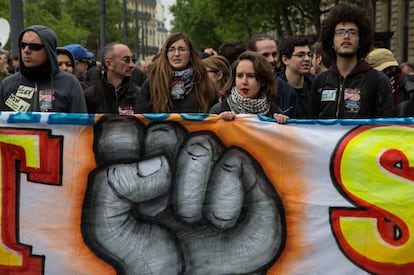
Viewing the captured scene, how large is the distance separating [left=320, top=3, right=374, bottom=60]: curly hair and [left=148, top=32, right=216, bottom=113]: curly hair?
970 millimetres

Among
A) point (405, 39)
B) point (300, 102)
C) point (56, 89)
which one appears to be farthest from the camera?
point (405, 39)

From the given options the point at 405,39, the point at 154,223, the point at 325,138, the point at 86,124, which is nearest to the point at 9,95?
the point at 86,124

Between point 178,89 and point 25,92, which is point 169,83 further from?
point 25,92

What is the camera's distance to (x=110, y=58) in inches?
229

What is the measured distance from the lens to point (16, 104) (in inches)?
192

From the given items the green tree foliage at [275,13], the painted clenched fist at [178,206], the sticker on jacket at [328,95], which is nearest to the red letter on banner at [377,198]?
the painted clenched fist at [178,206]

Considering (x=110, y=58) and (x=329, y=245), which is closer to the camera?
(x=329, y=245)

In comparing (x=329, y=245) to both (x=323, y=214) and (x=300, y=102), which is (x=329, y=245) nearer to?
(x=323, y=214)

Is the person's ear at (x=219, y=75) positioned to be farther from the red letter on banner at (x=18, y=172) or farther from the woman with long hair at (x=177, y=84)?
the red letter on banner at (x=18, y=172)

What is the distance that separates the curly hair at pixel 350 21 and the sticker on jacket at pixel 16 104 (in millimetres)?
2273

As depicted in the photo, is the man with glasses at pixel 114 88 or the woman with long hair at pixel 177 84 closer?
the woman with long hair at pixel 177 84

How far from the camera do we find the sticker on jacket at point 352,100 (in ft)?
15.3

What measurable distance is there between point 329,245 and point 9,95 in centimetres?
253

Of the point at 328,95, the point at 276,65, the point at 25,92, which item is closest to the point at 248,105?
the point at 328,95
